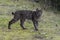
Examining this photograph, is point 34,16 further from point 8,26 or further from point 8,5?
point 8,5

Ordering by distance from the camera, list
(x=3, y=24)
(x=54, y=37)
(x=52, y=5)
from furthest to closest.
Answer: (x=52, y=5)
(x=3, y=24)
(x=54, y=37)

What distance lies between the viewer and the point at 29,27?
507 inches

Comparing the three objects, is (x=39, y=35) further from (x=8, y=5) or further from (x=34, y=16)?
(x=8, y=5)

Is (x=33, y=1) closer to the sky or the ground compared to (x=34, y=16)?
closer to the ground

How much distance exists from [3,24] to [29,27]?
124 cm

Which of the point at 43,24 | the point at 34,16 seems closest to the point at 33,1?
the point at 43,24

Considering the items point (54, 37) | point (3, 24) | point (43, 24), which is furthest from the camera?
point (43, 24)

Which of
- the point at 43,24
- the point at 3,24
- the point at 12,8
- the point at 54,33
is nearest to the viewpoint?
the point at 54,33

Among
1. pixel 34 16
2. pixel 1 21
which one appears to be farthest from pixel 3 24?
pixel 34 16

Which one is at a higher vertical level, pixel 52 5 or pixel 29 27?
pixel 29 27

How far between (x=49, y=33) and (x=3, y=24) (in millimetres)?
2343

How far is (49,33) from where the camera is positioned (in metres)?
12.0

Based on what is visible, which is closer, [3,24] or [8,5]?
[3,24]

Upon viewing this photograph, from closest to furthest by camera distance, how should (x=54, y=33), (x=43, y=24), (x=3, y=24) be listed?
(x=54, y=33) < (x=3, y=24) < (x=43, y=24)
